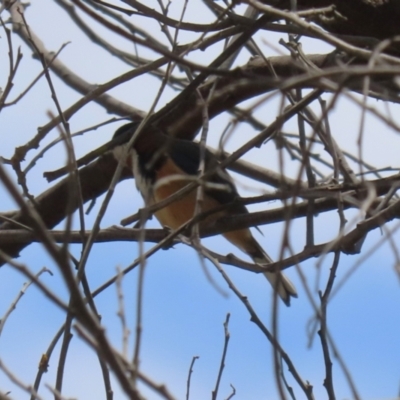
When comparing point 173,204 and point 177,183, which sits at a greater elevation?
point 177,183

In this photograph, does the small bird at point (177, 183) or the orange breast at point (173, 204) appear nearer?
the small bird at point (177, 183)

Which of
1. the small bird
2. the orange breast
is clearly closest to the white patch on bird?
the small bird

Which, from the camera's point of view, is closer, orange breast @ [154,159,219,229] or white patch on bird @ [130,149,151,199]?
white patch on bird @ [130,149,151,199]

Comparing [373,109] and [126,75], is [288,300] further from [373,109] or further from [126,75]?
[373,109]

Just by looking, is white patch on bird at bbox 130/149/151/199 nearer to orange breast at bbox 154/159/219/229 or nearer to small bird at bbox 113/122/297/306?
small bird at bbox 113/122/297/306

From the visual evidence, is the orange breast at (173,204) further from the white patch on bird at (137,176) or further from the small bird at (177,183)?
the white patch on bird at (137,176)

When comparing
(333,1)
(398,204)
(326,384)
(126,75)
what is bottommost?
(326,384)

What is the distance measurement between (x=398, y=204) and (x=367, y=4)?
3.76ft

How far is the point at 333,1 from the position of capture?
9.33 feet

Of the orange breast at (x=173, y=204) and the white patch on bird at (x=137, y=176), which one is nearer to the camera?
the white patch on bird at (x=137, y=176)

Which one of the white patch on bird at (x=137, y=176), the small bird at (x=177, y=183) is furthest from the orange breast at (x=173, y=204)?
the white patch on bird at (x=137, y=176)

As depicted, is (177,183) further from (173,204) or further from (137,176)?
(137,176)

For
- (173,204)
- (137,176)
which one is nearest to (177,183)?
(173,204)

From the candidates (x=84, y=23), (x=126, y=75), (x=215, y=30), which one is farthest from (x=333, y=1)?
(x=84, y=23)
